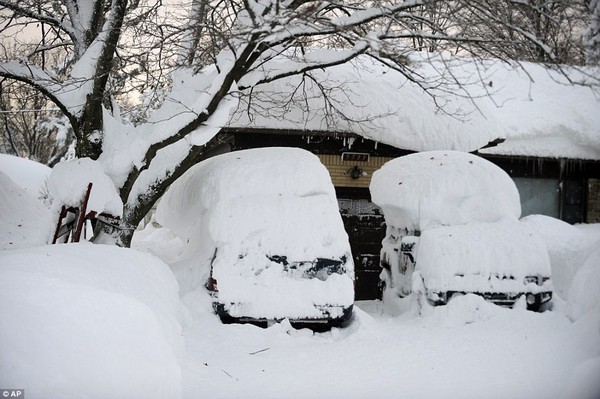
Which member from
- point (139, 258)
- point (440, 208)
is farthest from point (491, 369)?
point (139, 258)

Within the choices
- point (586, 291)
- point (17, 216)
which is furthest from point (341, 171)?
point (17, 216)

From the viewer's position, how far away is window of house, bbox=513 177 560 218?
40.2 ft

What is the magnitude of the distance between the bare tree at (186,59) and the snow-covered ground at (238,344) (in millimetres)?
1626

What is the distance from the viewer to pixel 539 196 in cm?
1241

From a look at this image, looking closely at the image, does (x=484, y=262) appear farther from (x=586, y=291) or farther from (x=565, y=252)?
(x=565, y=252)

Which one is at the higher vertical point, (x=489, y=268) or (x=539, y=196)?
(x=539, y=196)

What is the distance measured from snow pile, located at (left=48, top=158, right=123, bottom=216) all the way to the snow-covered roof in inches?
113

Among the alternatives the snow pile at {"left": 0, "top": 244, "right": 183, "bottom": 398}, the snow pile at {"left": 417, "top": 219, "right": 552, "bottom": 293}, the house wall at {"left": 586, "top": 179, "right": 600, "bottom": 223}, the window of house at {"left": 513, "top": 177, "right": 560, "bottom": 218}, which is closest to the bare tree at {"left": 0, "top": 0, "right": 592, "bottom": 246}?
the snow pile at {"left": 417, "top": 219, "right": 552, "bottom": 293}

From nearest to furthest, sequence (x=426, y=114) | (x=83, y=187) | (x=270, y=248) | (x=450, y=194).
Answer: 1. (x=270, y=248)
2. (x=83, y=187)
3. (x=450, y=194)
4. (x=426, y=114)

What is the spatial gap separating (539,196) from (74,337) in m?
12.1

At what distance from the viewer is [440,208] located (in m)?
6.79

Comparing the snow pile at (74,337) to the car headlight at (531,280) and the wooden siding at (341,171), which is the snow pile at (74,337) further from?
the wooden siding at (341,171)

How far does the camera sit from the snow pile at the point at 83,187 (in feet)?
19.0

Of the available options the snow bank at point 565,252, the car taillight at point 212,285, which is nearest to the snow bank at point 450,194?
the snow bank at point 565,252
